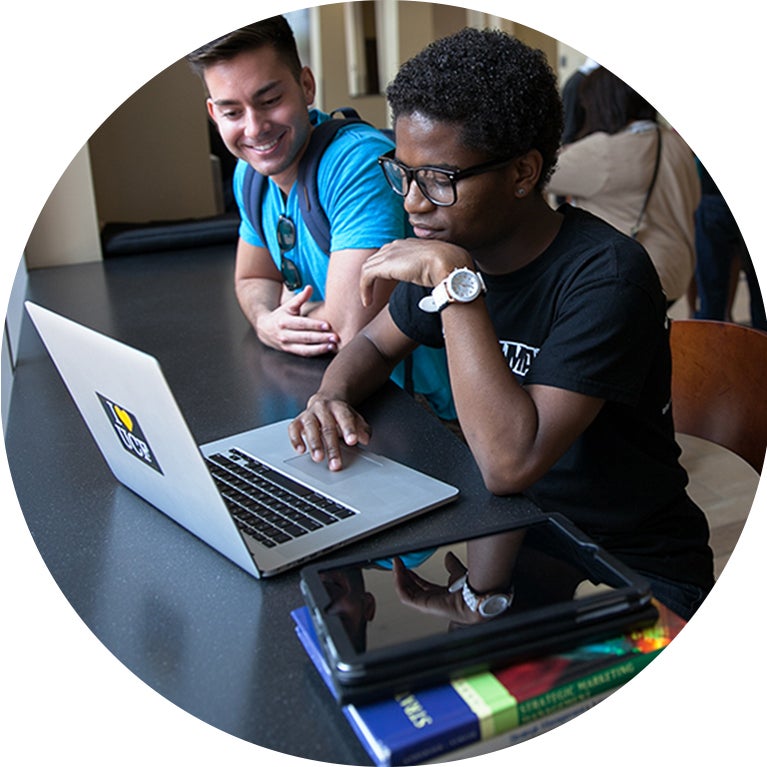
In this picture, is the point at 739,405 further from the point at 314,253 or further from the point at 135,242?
the point at 135,242

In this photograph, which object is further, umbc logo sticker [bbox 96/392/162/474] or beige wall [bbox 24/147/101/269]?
beige wall [bbox 24/147/101/269]

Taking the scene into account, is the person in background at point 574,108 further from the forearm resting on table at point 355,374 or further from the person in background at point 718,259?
the forearm resting on table at point 355,374

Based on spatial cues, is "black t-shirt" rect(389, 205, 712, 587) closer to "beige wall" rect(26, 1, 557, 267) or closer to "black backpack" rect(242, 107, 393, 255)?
"black backpack" rect(242, 107, 393, 255)

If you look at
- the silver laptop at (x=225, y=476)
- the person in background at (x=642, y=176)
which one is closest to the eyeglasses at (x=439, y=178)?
the silver laptop at (x=225, y=476)

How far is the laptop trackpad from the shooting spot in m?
1.09

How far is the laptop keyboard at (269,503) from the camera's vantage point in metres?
0.96

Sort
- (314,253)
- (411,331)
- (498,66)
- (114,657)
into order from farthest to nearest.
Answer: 1. (314,253)
2. (411,331)
3. (498,66)
4. (114,657)

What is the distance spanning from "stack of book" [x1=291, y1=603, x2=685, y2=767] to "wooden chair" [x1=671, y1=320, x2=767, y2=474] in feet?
2.52

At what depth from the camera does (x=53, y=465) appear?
120cm

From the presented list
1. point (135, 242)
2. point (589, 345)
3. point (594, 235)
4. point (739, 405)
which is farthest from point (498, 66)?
point (135, 242)

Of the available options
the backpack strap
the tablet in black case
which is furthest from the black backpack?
the tablet in black case

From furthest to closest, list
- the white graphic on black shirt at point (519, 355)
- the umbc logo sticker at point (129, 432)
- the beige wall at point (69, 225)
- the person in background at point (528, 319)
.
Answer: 1. the beige wall at point (69, 225)
2. the white graphic on black shirt at point (519, 355)
3. the person in background at point (528, 319)
4. the umbc logo sticker at point (129, 432)

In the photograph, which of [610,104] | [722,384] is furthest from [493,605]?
[610,104]

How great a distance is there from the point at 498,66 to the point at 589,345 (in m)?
0.40
